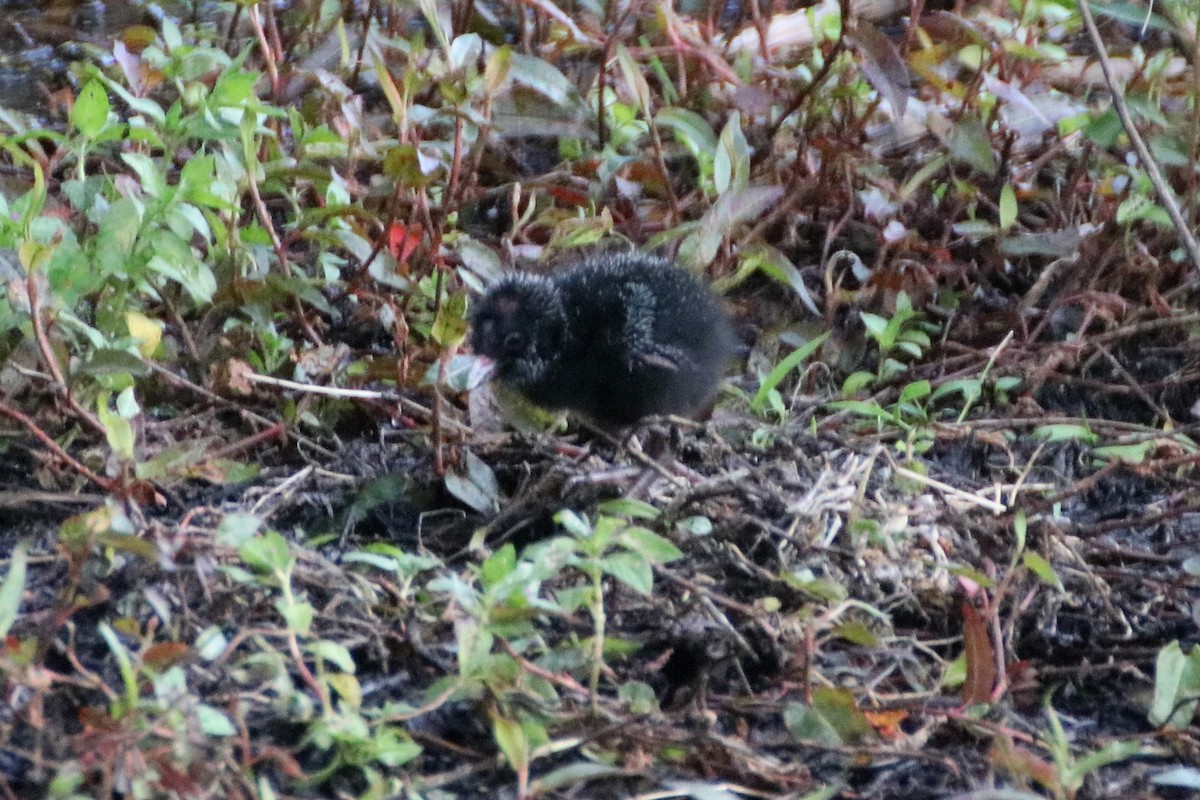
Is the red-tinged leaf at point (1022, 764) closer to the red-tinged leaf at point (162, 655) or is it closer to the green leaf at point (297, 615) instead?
the green leaf at point (297, 615)

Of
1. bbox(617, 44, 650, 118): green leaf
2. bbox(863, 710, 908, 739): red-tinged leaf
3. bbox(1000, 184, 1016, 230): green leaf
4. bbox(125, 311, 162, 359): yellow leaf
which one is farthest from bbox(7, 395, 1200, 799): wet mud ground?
bbox(617, 44, 650, 118): green leaf

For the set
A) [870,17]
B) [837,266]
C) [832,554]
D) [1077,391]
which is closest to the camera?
[832,554]

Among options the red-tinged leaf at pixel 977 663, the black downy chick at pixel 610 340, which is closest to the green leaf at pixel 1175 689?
the red-tinged leaf at pixel 977 663

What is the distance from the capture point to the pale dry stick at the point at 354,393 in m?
2.48

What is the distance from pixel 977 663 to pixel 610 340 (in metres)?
1.13

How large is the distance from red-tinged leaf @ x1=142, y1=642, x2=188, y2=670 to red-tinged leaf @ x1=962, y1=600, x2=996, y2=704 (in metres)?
1.13

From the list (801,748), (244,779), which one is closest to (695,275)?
(801,748)

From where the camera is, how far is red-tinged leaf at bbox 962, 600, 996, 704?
5.94 feet

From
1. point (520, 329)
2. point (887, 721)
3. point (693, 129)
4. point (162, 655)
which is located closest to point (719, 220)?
point (693, 129)

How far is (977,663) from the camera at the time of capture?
5.97 ft

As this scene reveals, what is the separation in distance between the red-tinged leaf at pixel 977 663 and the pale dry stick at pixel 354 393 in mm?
1166

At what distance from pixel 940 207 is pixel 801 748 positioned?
2.23m

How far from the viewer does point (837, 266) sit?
3.54 metres

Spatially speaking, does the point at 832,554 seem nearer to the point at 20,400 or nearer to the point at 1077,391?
the point at 1077,391
